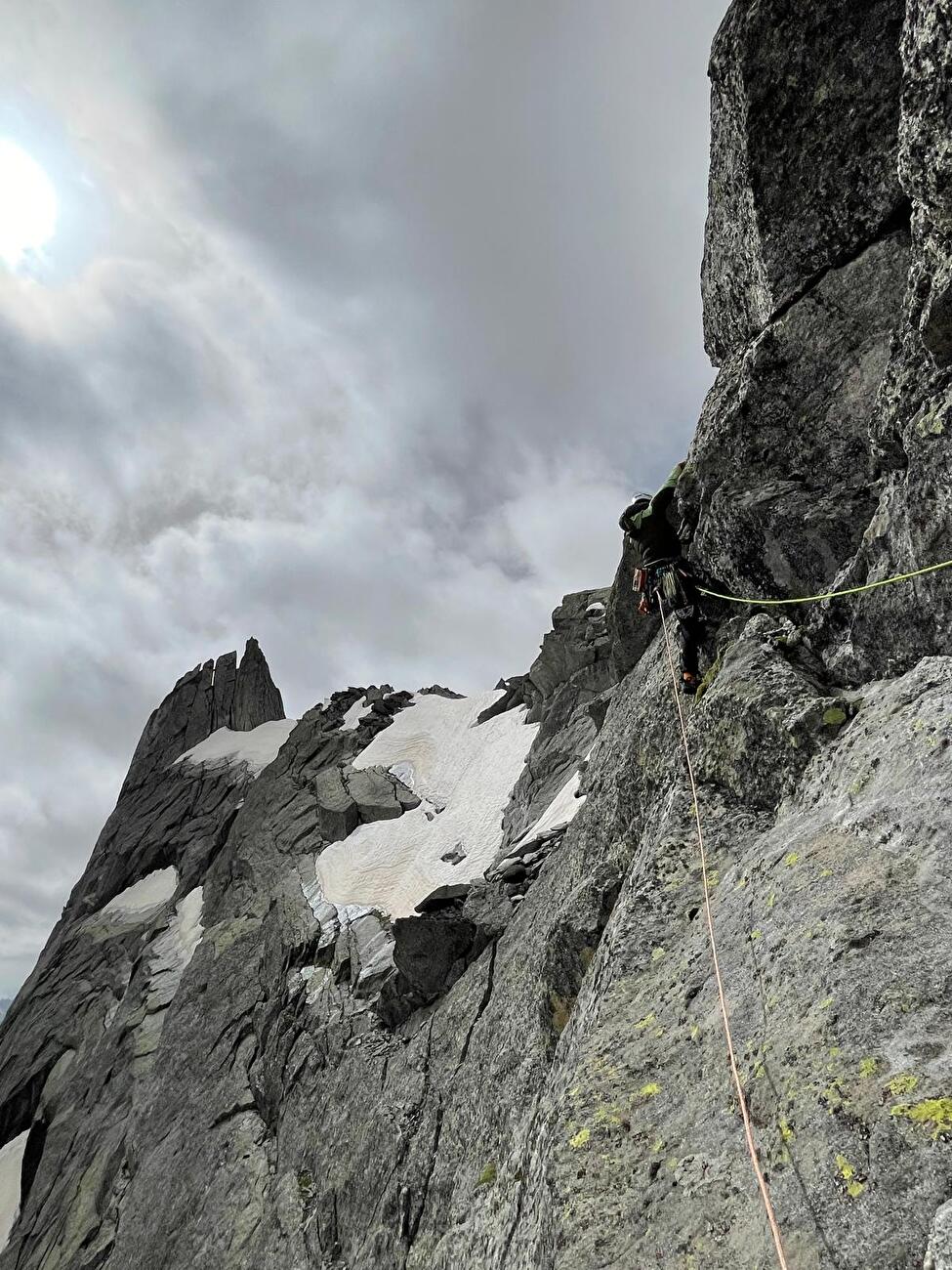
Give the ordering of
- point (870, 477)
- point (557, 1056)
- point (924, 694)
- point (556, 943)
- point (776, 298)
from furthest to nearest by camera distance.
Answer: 1. point (556, 943)
2. point (776, 298)
3. point (870, 477)
4. point (557, 1056)
5. point (924, 694)

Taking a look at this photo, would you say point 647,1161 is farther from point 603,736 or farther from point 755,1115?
point 603,736

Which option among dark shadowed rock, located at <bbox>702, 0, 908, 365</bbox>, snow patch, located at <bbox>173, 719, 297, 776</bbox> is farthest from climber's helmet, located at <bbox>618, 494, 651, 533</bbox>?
snow patch, located at <bbox>173, 719, 297, 776</bbox>

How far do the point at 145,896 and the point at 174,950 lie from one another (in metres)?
10.1

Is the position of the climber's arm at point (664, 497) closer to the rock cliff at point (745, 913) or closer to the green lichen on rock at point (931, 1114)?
the rock cliff at point (745, 913)

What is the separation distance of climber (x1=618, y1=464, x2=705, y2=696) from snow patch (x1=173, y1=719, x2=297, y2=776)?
4119cm

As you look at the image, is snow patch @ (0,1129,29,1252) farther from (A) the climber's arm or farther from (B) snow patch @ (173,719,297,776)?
(A) the climber's arm

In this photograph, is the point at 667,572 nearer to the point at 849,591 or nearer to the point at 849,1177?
the point at 849,591

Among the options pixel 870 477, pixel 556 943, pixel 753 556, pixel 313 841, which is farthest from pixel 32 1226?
pixel 870 477

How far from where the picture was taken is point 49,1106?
31.9 metres

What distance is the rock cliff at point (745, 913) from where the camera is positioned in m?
4.26

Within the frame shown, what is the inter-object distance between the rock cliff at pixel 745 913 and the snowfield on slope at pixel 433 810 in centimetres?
390

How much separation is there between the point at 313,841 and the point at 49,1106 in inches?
646

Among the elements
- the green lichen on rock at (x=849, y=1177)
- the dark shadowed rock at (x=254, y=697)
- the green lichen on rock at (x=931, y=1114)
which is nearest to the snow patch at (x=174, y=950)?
the dark shadowed rock at (x=254, y=697)

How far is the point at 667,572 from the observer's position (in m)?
11.1
